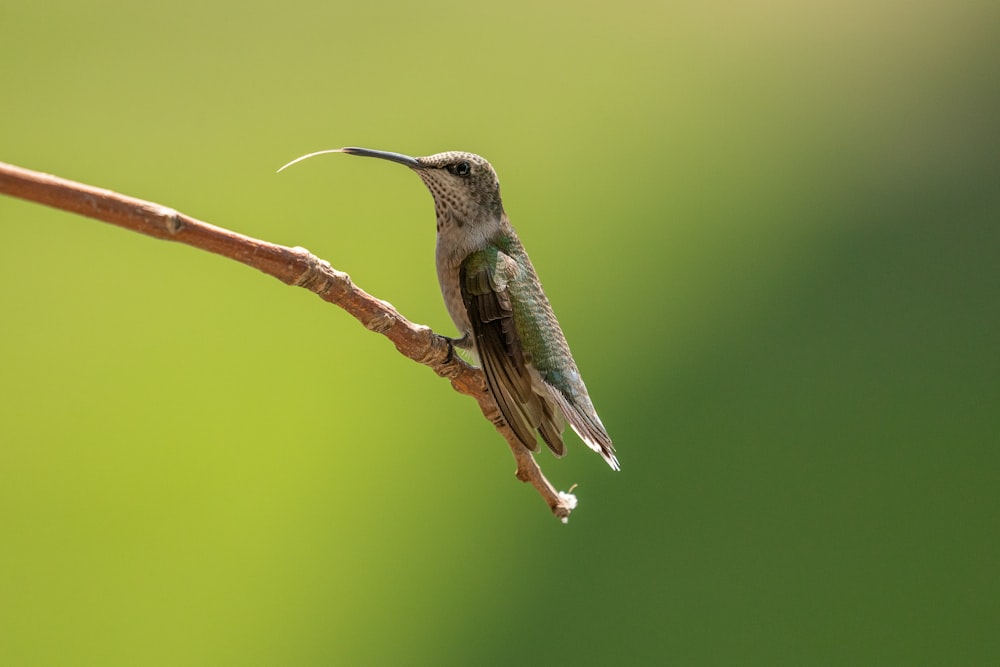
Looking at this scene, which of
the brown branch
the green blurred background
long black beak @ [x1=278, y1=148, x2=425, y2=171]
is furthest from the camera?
the green blurred background

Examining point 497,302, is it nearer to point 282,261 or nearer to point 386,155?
point 386,155

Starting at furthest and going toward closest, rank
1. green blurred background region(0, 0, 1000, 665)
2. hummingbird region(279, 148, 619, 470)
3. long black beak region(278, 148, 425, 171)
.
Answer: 1. green blurred background region(0, 0, 1000, 665)
2. hummingbird region(279, 148, 619, 470)
3. long black beak region(278, 148, 425, 171)

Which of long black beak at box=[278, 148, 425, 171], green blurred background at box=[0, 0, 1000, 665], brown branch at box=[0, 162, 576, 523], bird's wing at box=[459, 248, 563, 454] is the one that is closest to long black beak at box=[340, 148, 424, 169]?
long black beak at box=[278, 148, 425, 171]

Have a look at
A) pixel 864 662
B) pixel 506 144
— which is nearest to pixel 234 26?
pixel 506 144

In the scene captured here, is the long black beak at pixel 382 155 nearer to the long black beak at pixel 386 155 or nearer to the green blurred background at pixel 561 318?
the long black beak at pixel 386 155

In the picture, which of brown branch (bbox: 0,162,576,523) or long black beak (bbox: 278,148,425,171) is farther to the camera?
long black beak (bbox: 278,148,425,171)

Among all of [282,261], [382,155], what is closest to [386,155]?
[382,155]

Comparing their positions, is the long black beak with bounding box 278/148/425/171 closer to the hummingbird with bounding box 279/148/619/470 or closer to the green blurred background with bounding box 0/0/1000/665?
the hummingbird with bounding box 279/148/619/470

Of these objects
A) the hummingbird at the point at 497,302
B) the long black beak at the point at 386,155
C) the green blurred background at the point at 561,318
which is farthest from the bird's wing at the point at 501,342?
the green blurred background at the point at 561,318
